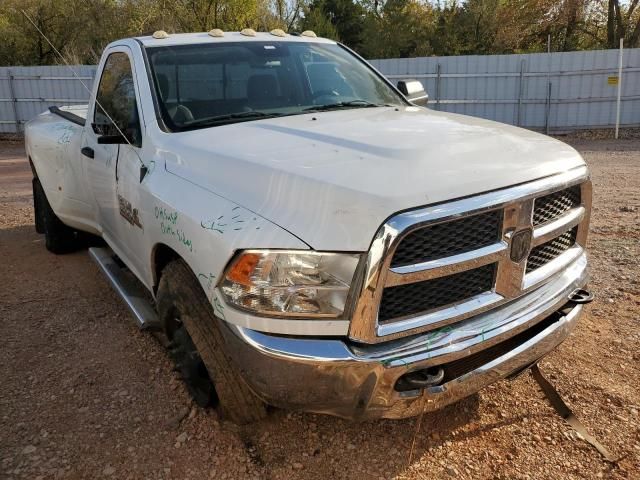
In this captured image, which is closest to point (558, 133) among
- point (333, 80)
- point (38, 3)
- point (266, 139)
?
point (333, 80)

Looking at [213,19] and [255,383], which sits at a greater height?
[213,19]

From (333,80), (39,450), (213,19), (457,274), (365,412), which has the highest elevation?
(213,19)

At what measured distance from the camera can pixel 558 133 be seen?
53.9 ft

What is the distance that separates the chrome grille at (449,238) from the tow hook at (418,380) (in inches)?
16.7

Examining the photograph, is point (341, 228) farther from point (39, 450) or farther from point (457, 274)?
point (39, 450)

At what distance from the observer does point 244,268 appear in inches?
83.7

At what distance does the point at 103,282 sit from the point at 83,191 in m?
0.90

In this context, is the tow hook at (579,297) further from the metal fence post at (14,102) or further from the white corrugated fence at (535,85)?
the metal fence post at (14,102)

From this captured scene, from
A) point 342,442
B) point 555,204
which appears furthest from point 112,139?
point 555,204

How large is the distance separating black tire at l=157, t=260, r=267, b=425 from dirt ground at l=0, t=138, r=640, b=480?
0.70 ft

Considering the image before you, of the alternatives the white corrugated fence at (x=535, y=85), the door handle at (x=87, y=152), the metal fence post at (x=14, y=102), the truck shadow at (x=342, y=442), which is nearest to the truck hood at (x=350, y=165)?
the truck shadow at (x=342, y=442)

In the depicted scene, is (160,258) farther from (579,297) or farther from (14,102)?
(14,102)

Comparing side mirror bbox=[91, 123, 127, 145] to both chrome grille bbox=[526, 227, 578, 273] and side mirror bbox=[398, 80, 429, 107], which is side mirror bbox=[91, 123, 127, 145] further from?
chrome grille bbox=[526, 227, 578, 273]

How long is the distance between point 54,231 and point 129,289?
2.23 metres
